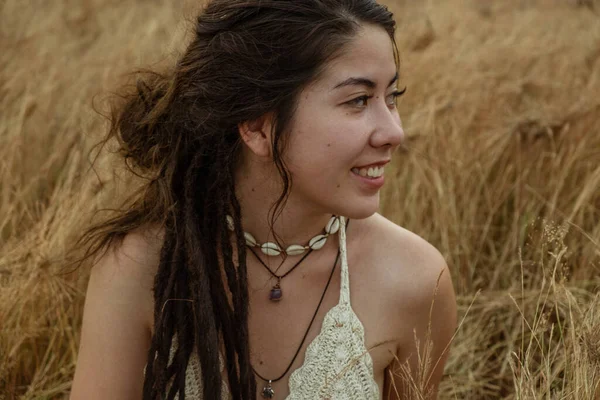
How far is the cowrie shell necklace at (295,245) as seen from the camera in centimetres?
232

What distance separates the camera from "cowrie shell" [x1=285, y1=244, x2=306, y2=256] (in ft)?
7.73

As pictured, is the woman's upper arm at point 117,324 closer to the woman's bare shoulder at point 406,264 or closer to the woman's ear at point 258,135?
the woman's ear at point 258,135

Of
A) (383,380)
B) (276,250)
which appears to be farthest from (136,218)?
(383,380)

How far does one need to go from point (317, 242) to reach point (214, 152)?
1.31 ft

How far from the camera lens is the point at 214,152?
2268 mm

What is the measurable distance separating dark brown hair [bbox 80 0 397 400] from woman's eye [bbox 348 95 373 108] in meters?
0.11

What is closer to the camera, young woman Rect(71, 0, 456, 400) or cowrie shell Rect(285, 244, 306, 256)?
young woman Rect(71, 0, 456, 400)

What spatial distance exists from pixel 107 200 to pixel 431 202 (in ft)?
4.51

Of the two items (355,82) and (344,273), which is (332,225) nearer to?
(344,273)

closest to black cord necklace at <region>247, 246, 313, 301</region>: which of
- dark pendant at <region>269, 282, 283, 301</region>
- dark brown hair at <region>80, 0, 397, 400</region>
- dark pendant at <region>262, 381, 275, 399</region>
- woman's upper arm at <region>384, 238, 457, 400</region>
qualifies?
dark pendant at <region>269, 282, 283, 301</region>

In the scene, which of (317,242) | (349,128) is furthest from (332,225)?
(349,128)

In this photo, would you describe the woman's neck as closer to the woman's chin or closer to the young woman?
the young woman

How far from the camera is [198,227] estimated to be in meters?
2.24

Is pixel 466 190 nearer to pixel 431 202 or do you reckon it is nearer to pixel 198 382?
pixel 431 202
